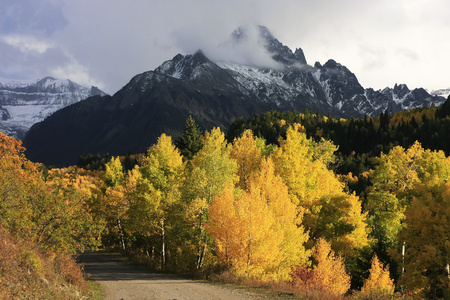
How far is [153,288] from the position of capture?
22.9 m

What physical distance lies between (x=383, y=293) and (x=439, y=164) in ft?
69.2

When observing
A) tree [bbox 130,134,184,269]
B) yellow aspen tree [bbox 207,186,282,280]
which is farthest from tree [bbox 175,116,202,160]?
yellow aspen tree [bbox 207,186,282,280]

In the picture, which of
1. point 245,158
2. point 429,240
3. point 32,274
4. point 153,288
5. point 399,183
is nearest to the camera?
point 32,274

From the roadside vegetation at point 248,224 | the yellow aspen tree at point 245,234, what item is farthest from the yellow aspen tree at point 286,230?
the yellow aspen tree at point 245,234

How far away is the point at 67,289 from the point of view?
18.3 m

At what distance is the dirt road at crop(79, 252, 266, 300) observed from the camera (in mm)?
20750

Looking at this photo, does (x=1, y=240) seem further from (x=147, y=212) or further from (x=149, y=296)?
(x=147, y=212)

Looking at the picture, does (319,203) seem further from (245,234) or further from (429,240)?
(245,234)

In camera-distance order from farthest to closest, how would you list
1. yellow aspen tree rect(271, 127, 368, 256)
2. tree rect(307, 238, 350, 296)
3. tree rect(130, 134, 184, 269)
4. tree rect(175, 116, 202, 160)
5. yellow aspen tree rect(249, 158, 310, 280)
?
tree rect(175, 116, 202, 160), yellow aspen tree rect(271, 127, 368, 256), tree rect(130, 134, 184, 269), tree rect(307, 238, 350, 296), yellow aspen tree rect(249, 158, 310, 280)

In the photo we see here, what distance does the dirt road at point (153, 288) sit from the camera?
817 inches

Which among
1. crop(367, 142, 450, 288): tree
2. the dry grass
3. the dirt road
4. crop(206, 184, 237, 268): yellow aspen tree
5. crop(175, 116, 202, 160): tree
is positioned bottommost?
the dirt road

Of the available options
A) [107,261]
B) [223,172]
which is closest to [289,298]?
[223,172]

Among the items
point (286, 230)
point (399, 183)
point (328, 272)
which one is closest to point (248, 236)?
point (286, 230)

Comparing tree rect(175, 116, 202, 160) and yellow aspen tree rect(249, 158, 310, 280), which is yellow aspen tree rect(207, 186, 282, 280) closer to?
yellow aspen tree rect(249, 158, 310, 280)
